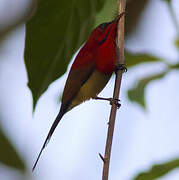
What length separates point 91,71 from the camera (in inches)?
107

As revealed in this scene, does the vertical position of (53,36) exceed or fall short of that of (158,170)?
it exceeds it

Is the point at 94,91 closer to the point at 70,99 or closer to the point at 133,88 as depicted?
the point at 70,99

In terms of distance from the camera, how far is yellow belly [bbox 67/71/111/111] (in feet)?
8.73

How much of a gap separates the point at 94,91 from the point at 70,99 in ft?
0.66

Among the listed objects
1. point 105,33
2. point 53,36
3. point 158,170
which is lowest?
point 158,170

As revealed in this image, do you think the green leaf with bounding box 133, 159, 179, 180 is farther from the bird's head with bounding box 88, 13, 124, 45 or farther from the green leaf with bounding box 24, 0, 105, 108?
the bird's head with bounding box 88, 13, 124, 45

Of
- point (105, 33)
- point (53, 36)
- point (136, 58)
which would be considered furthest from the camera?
point (105, 33)

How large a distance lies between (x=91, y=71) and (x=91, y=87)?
112mm

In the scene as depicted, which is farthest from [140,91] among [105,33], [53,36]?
[53,36]

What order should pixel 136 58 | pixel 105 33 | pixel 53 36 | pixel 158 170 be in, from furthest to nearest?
pixel 105 33 < pixel 136 58 < pixel 158 170 < pixel 53 36

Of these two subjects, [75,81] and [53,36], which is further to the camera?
[75,81]

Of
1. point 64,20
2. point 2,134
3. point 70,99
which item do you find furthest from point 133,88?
point 64,20

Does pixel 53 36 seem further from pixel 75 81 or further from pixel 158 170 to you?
pixel 75 81

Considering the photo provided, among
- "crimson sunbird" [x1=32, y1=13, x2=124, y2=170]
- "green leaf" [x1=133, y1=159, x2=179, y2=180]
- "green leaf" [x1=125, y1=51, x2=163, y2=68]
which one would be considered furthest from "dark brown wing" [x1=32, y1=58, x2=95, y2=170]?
"green leaf" [x1=133, y1=159, x2=179, y2=180]
